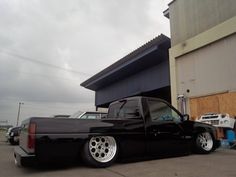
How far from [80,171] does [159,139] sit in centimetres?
231

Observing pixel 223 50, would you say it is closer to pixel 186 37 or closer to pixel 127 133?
pixel 186 37

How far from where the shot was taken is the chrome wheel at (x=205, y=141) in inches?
304

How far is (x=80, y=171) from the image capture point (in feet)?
17.0

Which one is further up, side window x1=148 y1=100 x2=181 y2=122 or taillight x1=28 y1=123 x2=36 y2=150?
side window x1=148 y1=100 x2=181 y2=122

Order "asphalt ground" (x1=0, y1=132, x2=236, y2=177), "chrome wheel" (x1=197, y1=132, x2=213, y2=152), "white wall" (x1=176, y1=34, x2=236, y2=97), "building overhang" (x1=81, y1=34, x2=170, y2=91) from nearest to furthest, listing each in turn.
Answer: "asphalt ground" (x1=0, y1=132, x2=236, y2=177)
"chrome wheel" (x1=197, y1=132, x2=213, y2=152)
"white wall" (x1=176, y1=34, x2=236, y2=97)
"building overhang" (x1=81, y1=34, x2=170, y2=91)

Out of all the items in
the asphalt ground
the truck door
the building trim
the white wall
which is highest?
the building trim

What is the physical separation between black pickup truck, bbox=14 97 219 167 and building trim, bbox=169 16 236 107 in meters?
5.83

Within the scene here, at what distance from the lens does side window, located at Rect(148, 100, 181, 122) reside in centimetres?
684

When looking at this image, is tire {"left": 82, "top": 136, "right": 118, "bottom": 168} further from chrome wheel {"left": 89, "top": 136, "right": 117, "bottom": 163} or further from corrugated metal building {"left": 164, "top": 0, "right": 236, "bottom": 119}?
corrugated metal building {"left": 164, "top": 0, "right": 236, "bottom": 119}

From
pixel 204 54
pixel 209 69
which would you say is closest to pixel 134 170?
pixel 209 69

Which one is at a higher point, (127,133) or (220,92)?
(220,92)

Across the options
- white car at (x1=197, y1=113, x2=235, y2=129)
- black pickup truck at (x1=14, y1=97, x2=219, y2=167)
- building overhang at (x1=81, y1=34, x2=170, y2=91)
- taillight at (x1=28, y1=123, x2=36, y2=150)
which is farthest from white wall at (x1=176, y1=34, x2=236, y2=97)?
taillight at (x1=28, y1=123, x2=36, y2=150)

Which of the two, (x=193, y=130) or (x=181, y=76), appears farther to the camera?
(x=181, y=76)

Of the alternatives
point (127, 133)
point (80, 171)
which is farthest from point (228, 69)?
point (80, 171)
